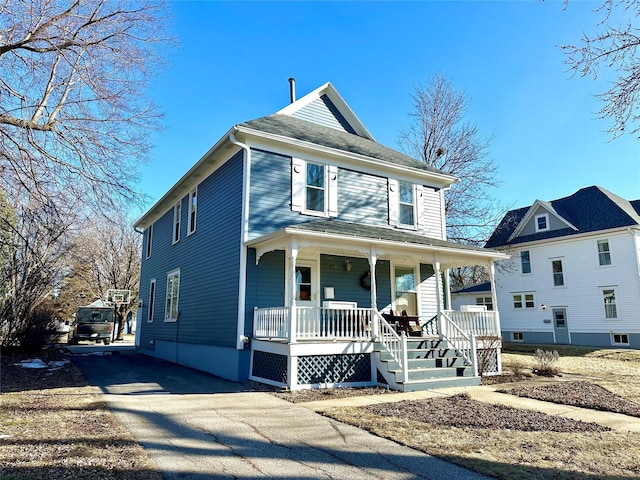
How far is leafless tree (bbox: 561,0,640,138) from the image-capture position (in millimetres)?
5453

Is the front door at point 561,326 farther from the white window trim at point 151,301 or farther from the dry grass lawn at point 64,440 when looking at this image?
the dry grass lawn at point 64,440

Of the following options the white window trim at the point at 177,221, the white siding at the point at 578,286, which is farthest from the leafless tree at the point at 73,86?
the white siding at the point at 578,286

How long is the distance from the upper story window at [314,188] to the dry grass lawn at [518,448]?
5.95m

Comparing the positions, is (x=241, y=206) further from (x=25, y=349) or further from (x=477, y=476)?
(x=25, y=349)

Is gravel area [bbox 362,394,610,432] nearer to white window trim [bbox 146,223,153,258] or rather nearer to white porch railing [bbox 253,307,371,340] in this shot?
white porch railing [bbox 253,307,371,340]

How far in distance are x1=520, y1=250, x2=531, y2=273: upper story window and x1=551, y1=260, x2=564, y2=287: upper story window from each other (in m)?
1.49

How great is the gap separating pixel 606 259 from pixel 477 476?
22423 mm

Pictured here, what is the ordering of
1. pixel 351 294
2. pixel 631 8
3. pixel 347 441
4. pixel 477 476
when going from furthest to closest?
pixel 351 294, pixel 631 8, pixel 347 441, pixel 477 476

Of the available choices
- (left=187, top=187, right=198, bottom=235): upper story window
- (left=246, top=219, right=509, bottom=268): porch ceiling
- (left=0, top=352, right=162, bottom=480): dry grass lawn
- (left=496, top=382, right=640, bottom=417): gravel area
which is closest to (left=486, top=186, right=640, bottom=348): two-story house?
(left=246, top=219, right=509, bottom=268): porch ceiling

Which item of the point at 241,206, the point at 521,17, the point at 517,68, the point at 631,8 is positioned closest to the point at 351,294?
the point at 241,206

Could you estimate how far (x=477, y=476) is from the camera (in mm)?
3914

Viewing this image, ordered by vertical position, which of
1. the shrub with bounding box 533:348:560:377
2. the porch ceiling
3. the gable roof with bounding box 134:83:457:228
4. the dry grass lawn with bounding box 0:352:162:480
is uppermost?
the gable roof with bounding box 134:83:457:228

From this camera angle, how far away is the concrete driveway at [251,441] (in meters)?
4.01

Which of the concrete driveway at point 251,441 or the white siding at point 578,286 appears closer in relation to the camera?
the concrete driveway at point 251,441
